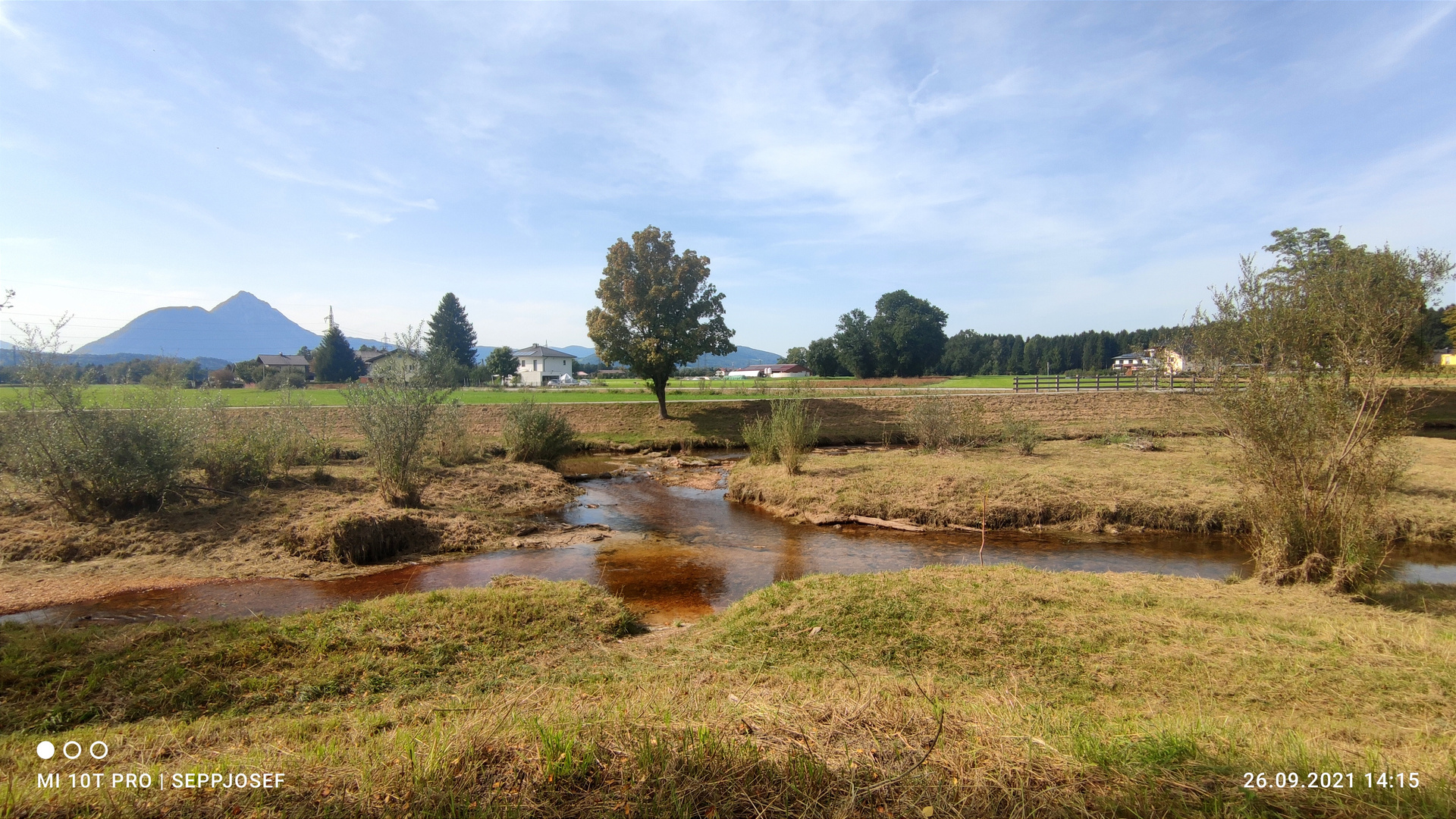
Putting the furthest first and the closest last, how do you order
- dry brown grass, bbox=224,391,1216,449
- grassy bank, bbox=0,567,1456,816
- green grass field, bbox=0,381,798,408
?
green grass field, bbox=0,381,798,408 → dry brown grass, bbox=224,391,1216,449 → grassy bank, bbox=0,567,1456,816

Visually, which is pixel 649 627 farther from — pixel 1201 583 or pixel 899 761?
pixel 1201 583

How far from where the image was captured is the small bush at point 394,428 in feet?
47.7

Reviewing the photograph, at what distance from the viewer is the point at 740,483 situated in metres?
19.3

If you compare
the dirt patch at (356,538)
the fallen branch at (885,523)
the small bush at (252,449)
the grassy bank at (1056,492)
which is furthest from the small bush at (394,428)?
the fallen branch at (885,523)

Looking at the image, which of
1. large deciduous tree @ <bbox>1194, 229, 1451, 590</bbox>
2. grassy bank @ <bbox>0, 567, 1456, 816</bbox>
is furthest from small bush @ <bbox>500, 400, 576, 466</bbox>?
large deciduous tree @ <bbox>1194, 229, 1451, 590</bbox>

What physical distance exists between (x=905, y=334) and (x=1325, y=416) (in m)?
66.3

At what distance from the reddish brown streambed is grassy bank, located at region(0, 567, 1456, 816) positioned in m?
1.93

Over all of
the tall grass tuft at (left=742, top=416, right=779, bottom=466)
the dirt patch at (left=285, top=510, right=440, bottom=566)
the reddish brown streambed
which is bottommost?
the reddish brown streambed

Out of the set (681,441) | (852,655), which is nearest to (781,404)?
(681,441)

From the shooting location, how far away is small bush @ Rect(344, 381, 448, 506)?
1453 centimetres

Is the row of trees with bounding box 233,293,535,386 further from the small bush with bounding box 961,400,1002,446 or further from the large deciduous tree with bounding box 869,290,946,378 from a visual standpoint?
the large deciduous tree with bounding box 869,290,946,378

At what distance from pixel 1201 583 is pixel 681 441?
2293cm

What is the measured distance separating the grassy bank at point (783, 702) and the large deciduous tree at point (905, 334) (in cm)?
6721

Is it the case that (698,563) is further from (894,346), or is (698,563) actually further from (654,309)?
(894,346)
